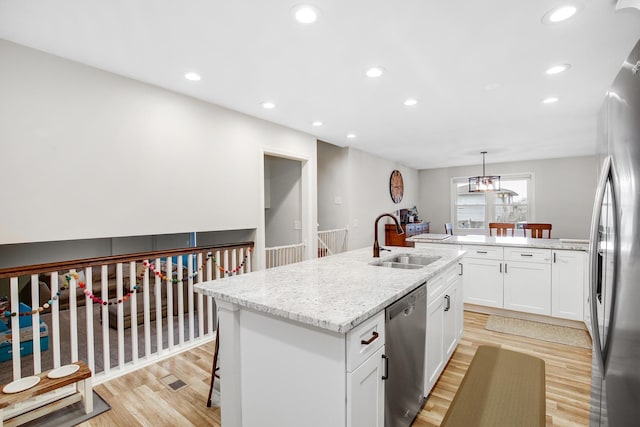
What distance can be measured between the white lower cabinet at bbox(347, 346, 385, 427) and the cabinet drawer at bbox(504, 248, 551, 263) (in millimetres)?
2951

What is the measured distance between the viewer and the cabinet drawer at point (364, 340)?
126 cm

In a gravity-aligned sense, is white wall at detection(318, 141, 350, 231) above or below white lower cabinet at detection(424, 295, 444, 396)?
above

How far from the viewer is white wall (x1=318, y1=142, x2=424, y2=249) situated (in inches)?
213

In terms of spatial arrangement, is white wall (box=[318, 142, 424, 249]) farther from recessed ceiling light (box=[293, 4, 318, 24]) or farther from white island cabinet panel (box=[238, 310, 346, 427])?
white island cabinet panel (box=[238, 310, 346, 427])

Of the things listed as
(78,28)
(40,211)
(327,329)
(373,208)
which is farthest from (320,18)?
(373,208)

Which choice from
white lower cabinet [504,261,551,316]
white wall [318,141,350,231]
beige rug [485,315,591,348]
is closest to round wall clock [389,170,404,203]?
white wall [318,141,350,231]

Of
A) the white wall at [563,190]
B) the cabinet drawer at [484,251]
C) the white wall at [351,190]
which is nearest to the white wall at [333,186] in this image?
the white wall at [351,190]

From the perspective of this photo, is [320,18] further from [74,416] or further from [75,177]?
[74,416]

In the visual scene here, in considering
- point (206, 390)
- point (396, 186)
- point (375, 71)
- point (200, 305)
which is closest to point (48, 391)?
point (206, 390)

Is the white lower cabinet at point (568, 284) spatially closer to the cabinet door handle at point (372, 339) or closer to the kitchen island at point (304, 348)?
the kitchen island at point (304, 348)

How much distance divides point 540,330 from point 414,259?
1.91 metres

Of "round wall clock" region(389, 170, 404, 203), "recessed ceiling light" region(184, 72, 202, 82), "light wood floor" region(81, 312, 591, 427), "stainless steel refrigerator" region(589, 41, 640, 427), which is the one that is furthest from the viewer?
"round wall clock" region(389, 170, 404, 203)

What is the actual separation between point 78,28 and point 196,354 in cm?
272

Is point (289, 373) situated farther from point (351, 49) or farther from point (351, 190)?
point (351, 190)
